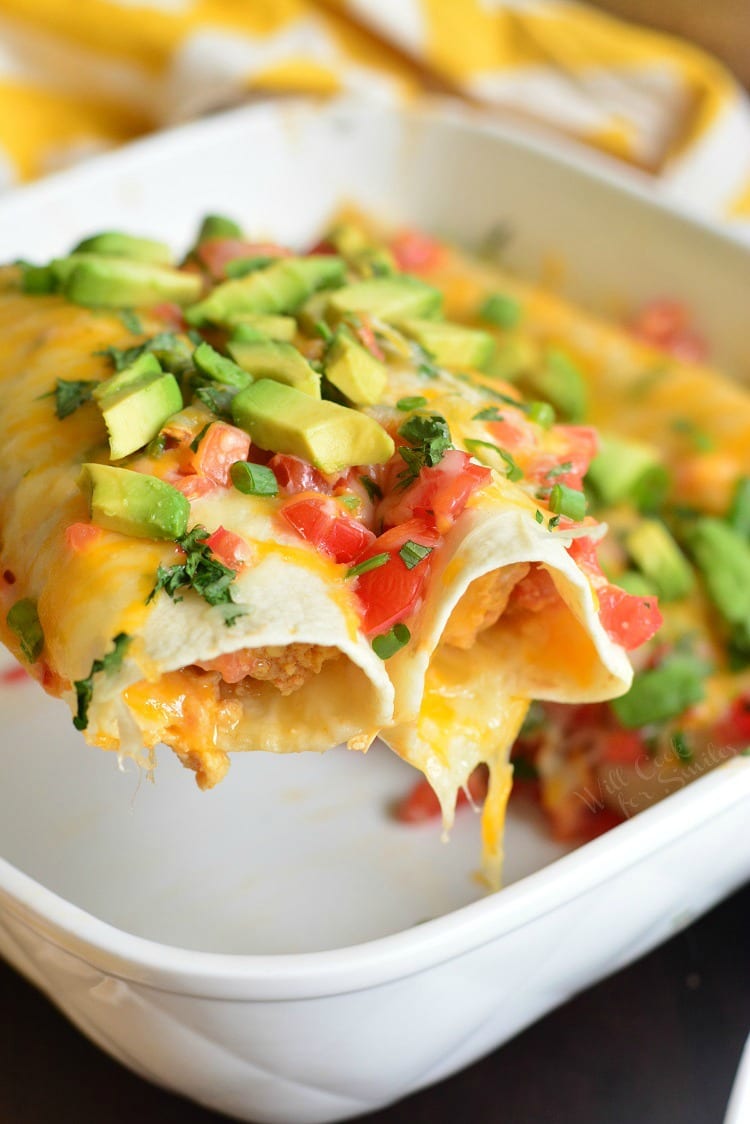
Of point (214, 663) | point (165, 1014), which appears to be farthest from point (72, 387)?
point (165, 1014)

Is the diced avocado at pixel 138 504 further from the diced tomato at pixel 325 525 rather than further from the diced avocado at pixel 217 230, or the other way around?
the diced avocado at pixel 217 230

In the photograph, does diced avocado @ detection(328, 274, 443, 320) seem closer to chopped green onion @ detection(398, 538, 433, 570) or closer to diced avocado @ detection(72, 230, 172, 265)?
diced avocado @ detection(72, 230, 172, 265)

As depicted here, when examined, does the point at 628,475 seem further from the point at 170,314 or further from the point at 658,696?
the point at 170,314

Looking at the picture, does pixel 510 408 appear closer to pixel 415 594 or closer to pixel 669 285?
pixel 415 594

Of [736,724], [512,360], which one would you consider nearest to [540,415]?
[736,724]

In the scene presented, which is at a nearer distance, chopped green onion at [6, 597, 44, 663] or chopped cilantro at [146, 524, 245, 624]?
chopped cilantro at [146, 524, 245, 624]

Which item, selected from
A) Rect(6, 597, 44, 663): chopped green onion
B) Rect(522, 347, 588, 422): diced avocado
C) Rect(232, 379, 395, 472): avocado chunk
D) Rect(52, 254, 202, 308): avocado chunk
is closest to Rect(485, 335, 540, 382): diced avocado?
Rect(522, 347, 588, 422): diced avocado
